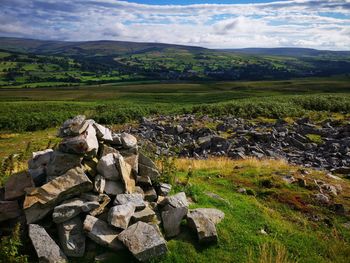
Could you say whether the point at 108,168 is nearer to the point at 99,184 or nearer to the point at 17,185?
the point at 99,184

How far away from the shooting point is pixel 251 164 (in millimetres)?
21984

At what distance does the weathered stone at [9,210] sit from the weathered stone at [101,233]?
8.60 feet

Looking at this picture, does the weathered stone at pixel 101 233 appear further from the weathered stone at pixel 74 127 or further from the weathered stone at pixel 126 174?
the weathered stone at pixel 74 127

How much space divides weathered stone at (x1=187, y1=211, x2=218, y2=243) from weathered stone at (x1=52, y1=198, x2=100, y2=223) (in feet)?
10.3

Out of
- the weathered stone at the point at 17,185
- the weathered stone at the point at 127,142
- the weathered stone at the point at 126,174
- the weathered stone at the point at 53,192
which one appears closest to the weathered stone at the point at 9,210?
the weathered stone at the point at 17,185

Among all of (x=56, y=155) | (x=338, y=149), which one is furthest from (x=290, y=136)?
(x=56, y=155)

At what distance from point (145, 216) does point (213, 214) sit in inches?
102

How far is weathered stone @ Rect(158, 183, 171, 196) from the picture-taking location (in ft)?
44.3

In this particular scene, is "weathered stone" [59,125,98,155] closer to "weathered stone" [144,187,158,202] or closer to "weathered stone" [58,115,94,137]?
"weathered stone" [58,115,94,137]

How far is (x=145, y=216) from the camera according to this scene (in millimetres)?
11320

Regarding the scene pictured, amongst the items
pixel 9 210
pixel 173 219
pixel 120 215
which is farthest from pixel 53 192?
pixel 173 219

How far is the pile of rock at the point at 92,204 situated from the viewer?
10344 millimetres

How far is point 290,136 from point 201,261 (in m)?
24.2

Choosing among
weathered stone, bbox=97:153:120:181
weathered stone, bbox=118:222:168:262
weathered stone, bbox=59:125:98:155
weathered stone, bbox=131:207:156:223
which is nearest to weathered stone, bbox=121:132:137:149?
weathered stone, bbox=97:153:120:181
